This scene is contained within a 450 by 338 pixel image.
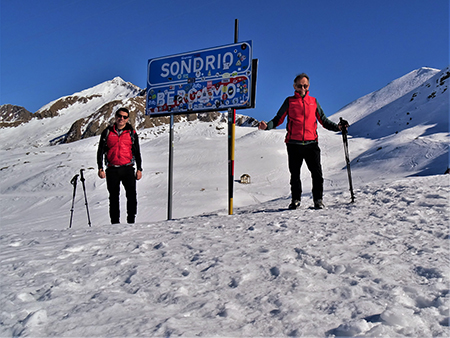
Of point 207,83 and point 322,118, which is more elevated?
point 207,83

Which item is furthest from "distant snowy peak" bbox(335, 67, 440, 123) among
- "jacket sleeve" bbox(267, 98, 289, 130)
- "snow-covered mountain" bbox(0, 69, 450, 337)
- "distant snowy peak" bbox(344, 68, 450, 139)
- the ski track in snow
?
the ski track in snow

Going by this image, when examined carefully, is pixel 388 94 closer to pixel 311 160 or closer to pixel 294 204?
pixel 311 160

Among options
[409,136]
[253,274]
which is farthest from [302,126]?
[409,136]

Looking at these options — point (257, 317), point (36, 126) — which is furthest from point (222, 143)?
point (36, 126)

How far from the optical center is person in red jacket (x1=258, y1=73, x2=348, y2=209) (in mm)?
5215

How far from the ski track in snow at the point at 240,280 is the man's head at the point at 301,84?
6.67 feet

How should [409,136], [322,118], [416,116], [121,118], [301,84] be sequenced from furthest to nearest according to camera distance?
[416,116] < [409,136] < [121,118] < [322,118] < [301,84]

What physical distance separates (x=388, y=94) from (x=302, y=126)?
37616 millimetres

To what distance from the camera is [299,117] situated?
5238mm

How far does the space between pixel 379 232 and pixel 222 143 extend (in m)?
22.4

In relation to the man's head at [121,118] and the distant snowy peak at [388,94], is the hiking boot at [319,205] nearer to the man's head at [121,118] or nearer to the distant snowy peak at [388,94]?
the man's head at [121,118]

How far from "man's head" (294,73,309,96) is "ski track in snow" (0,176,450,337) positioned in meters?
2.03

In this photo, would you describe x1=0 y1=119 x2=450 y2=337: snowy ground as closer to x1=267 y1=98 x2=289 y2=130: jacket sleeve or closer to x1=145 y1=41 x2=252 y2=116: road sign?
x1=267 y1=98 x2=289 y2=130: jacket sleeve

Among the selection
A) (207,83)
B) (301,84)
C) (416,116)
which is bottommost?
(301,84)
